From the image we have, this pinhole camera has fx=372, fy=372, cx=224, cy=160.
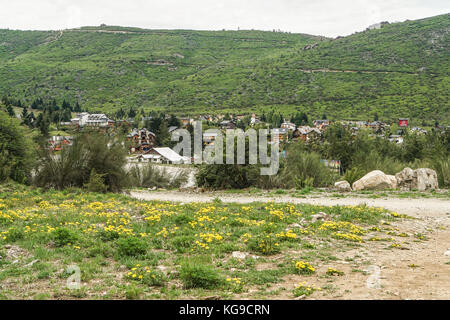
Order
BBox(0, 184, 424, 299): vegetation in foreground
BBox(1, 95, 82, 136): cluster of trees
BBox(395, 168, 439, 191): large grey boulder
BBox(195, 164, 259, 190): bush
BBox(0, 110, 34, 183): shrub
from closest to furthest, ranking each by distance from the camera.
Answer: BBox(0, 184, 424, 299): vegetation in foreground
BBox(0, 110, 34, 183): shrub
BBox(395, 168, 439, 191): large grey boulder
BBox(195, 164, 259, 190): bush
BBox(1, 95, 82, 136): cluster of trees

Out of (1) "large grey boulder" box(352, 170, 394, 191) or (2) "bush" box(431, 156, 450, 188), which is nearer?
(1) "large grey boulder" box(352, 170, 394, 191)

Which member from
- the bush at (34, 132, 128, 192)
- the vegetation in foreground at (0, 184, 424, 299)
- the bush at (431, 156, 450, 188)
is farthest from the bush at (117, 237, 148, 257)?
the bush at (431, 156, 450, 188)

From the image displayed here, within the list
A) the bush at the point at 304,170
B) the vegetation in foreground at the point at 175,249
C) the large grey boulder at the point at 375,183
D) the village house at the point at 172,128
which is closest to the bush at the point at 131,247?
the vegetation in foreground at the point at 175,249

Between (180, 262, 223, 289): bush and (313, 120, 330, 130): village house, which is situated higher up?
(313, 120, 330, 130): village house

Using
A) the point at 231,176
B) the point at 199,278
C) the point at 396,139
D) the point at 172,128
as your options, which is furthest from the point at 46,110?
the point at 199,278

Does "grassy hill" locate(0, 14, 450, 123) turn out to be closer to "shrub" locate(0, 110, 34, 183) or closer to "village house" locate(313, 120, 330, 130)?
"village house" locate(313, 120, 330, 130)

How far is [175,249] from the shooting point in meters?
8.57

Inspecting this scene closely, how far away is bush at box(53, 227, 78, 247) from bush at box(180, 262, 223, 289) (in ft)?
11.9

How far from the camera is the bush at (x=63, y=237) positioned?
8.50 meters

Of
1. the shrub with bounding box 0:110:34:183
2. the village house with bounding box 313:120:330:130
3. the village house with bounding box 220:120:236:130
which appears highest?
the village house with bounding box 313:120:330:130

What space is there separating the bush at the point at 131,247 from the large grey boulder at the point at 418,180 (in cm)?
2047

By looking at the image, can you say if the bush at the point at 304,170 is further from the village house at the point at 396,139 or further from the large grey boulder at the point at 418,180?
the village house at the point at 396,139

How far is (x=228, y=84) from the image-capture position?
11819 cm

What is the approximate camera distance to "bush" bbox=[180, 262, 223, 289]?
6.20m
